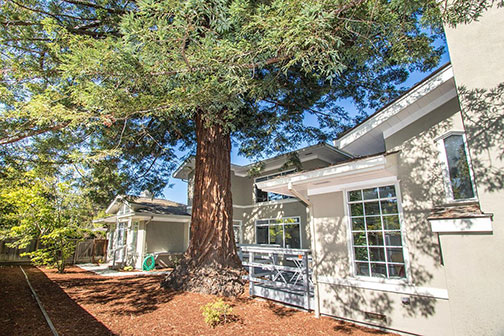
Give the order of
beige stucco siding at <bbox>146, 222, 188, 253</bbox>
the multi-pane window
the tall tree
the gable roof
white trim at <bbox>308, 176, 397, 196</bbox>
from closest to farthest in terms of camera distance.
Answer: the tall tree, the gable roof, the multi-pane window, white trim at <bbox>308, 176, 397, 196</bbox>, beige stucco siding at <bbox>146, 222, 188, 253</bbox>

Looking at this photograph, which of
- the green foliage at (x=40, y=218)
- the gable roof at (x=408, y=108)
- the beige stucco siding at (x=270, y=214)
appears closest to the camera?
the gable roof at (x=408, y=108)

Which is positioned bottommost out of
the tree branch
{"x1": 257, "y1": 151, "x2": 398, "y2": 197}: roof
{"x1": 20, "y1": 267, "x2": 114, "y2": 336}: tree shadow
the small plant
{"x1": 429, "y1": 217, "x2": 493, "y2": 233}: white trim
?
{"x1": 20, "y1": 267, "x2": 114, "y2": 336}: tree shadow

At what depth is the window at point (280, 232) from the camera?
13273 mm

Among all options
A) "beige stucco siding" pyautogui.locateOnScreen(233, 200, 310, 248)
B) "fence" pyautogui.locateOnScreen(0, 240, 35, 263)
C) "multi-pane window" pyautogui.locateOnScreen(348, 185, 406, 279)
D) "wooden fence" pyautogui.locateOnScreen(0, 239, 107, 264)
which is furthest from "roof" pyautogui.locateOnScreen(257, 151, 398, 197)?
"fence" pyautogui.locateOnScreen(0, 240, 35, 263)

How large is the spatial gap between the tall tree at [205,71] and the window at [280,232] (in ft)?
16.2

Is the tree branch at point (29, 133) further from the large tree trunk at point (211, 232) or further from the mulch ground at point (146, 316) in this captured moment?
the mulch ground at point (146, 316)

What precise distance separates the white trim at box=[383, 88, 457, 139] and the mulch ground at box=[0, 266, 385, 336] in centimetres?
429

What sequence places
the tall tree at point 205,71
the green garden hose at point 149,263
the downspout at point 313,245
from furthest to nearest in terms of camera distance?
the green garden hose at point 149,263 < the downspout at point 313,245 < the tall tree at point 205,71

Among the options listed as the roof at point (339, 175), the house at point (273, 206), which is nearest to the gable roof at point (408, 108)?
the roof at point (339, 175)

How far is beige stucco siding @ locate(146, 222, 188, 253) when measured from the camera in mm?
15594

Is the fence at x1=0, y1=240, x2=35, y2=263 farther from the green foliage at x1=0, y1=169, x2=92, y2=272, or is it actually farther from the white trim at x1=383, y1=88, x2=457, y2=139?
the white trim at x1=383, y1=88, x2=457, y2=139

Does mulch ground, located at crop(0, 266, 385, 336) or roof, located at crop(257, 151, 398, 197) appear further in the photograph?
mulch ground, located at crop(0, 266, 385, 336)

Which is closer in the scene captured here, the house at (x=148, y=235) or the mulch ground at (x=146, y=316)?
the mulch ground at (x=146, y=316)

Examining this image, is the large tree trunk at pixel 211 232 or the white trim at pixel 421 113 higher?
the white trim at pixel 421 113
